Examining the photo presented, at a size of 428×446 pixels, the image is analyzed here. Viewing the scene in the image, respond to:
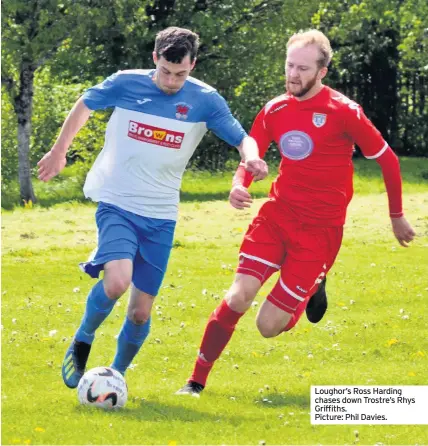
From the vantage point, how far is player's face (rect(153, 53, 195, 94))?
8.33m

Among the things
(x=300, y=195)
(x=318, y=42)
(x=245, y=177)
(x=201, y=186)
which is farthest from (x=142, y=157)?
(x=201, y=186)

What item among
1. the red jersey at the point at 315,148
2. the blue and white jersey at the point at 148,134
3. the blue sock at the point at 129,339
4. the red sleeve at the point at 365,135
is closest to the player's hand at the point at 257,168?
the blue and white jersey at the point at 148,134

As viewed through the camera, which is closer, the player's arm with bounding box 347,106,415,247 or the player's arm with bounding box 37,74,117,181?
the player's arm with bounding box 37,74,117,181

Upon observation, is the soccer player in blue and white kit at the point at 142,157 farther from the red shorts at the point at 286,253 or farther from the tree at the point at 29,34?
the tree at the point at 29,34

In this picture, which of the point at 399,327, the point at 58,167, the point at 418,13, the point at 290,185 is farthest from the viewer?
the point at 418,13

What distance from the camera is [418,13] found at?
21547 millimetres

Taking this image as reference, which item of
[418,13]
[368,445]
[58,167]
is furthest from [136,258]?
[418,13]

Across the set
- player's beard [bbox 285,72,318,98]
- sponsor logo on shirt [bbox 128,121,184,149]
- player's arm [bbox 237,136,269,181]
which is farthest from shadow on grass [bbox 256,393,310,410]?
player's beard [bbox 285,72,318,98]

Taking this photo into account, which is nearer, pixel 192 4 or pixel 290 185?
pixel 290 185

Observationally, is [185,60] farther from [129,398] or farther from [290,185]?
[129,398]

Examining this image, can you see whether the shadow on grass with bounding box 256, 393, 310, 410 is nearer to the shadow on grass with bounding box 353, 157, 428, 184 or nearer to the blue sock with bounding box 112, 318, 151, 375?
the blue sock with bounding box 112, 318, 151, 375

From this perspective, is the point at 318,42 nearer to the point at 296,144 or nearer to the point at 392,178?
the point at 296,144

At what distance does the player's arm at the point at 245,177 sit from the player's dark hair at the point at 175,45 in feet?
2.72

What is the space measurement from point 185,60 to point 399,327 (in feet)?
14.0
